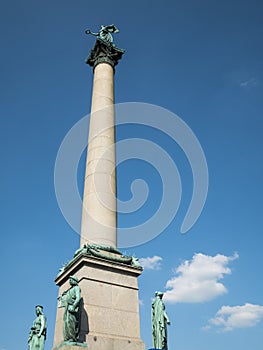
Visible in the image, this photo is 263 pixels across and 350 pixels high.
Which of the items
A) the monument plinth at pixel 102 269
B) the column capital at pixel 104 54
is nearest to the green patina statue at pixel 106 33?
the column capital at pixel 104 54

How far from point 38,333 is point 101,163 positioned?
8.79 metres

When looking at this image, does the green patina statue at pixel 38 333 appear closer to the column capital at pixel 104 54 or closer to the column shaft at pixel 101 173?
the column shaft at pixel 101 173

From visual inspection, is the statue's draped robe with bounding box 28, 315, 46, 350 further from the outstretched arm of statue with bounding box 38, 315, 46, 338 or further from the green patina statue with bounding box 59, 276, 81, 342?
the green patina statue with bounding box 59, 276, 81, 342

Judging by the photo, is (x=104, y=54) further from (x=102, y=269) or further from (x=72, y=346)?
(x=72, y=346)

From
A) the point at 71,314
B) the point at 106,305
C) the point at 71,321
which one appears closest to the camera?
the point at 71,321

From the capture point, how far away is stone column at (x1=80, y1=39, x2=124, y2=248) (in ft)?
61.7

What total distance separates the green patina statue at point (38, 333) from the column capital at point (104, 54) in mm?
16150

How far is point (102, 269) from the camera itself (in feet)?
54.8

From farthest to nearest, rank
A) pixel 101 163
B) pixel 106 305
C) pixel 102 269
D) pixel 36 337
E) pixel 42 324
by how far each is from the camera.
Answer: pixel 101 163, pixel 42 324, pixel 102 269, pixel 36 337, pixel 106 305

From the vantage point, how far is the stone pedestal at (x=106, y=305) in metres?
15.0

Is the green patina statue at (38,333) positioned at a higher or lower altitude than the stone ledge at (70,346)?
higher

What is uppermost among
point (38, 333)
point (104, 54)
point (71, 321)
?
point (104, 54)

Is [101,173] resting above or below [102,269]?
above

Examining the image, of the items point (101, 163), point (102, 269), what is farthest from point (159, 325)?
point (101, 163)
